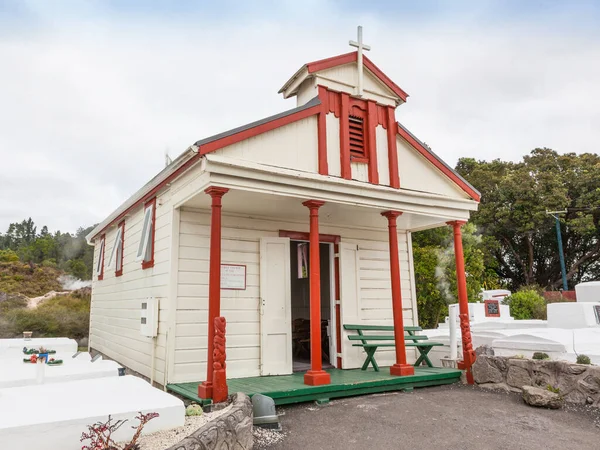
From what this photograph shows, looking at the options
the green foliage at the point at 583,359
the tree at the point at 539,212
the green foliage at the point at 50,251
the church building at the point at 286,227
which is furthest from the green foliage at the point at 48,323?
the tree at the point at 539,212

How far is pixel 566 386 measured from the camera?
6.11 meters

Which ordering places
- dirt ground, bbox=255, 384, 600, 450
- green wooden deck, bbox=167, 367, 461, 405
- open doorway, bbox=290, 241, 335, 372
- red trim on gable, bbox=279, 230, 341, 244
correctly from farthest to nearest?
open doorway, bbox=290, 241, 335, 372
red trim on gable, bbox=279, 230, 341, 244
green wooden deck, bbox=167, 367, 461, 405
dirt ground, bbox=255, 384, 600, 450

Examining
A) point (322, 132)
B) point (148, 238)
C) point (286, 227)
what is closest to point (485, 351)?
point (286, 227)

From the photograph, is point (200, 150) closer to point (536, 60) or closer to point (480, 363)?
point (480, 363)

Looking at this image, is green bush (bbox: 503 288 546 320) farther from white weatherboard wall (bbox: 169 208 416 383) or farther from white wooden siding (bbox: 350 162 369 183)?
white wooden siding (bbox: 350 162 369 183)

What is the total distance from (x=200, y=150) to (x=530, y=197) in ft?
91.8

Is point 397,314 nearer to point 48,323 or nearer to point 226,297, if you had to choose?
point 226,297

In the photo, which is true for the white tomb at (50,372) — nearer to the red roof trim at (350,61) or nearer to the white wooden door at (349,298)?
the white wooden door at (349,298)

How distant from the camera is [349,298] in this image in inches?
329

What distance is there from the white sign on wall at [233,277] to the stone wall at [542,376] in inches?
169

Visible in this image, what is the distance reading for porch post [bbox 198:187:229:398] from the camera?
17.6 ft

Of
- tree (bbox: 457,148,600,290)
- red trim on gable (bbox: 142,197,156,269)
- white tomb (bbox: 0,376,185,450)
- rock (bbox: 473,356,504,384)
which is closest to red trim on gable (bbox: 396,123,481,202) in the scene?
rock (bbox: 473,356,504,384)

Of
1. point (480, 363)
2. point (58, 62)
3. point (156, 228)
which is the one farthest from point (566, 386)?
point (58, 62)

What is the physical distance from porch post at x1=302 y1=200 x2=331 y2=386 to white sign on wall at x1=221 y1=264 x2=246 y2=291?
144 centimetres
